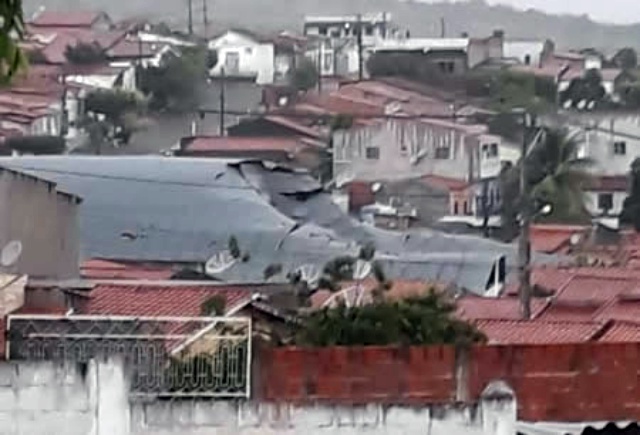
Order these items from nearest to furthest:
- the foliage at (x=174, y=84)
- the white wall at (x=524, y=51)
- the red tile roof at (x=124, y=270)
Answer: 1. the red tile roof at (x=124, y=270)
2. the foliage at (x=174, y=84)
3. the white wall at (x=524, y=51)

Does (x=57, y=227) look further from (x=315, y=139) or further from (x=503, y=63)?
(x=503, y=63)

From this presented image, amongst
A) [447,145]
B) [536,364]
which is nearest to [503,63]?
[447,145]

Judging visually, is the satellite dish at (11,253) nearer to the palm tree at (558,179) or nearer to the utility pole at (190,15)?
the palm tree at (558,179)

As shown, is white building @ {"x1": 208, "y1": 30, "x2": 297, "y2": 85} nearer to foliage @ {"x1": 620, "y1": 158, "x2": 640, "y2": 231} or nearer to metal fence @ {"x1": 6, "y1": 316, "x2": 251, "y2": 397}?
foliage @ {"x1": 620, "y1": 158, "x2": 640, "y2": 231}

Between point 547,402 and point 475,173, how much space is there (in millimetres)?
32364

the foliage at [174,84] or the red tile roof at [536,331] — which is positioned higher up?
the red tile roof at [536,331]

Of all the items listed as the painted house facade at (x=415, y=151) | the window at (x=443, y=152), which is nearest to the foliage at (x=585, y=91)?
the painted house facade at (x=415, y=151)

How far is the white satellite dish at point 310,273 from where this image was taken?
59.7ft

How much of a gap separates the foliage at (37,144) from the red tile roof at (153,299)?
22.4m

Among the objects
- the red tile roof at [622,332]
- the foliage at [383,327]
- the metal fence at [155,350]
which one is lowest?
the red tile roof at [622,332]

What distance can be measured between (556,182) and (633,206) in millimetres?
2523

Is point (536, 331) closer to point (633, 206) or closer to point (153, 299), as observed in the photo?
point (153, 299)

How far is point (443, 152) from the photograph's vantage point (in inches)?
1547

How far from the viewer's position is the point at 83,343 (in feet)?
18.9
